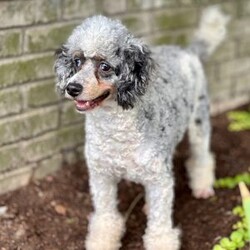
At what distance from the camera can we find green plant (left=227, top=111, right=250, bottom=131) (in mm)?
4466

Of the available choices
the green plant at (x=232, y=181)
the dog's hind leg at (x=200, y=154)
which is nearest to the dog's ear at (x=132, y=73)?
the dog's hind leg at (x=200, y=154)

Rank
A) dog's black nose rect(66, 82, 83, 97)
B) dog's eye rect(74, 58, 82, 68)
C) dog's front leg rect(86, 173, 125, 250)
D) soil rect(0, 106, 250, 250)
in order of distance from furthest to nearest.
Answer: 1. soil rect(0, 106, 250, 250)
2. dog's front leg rect(86, 173, 125, 250)
3. dog's eye rect(74, 58, 82, 68)
4. dog's black nose rect(66, 82, 83, 97)

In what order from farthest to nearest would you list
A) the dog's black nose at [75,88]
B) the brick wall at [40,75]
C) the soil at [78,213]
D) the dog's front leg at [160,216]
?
A: the brick wall at [40,75], the soil at [78,213], the dog's front leg at [160,216], the dog's black nose at [75,88]

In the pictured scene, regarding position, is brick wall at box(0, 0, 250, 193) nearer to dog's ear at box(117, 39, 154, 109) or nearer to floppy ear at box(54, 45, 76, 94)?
floppy ear at box(54, 45, 76, 94)

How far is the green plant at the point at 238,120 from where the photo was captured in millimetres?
4466

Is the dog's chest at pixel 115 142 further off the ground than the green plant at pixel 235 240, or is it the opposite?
the dog's chest at pixel 115 142

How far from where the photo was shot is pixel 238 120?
15.2 feet

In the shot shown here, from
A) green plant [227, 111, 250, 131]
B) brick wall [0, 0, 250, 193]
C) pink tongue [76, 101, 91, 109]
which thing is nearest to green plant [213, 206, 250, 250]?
pink tongue [76, 101, 91, 109]

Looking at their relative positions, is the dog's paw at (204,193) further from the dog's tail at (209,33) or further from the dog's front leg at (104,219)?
the dog's tail at (209,33)

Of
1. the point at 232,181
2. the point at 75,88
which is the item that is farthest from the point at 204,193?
the point at 75,88

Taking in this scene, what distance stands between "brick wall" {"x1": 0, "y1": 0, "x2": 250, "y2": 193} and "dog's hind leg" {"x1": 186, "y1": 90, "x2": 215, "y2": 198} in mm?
792

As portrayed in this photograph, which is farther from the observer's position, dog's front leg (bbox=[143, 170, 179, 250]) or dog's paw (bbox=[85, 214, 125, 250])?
dog's paw (bbox=[85, 214, 125, 250])

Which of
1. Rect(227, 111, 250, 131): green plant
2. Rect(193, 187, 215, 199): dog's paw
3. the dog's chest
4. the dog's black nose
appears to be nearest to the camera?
the dog's black nose

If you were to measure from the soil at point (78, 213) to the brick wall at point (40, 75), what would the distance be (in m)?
0.14
